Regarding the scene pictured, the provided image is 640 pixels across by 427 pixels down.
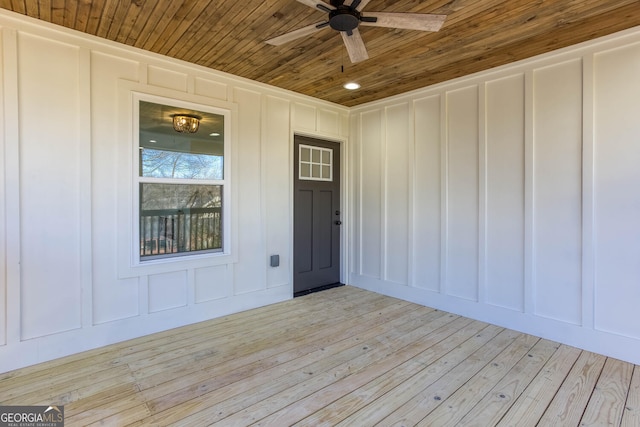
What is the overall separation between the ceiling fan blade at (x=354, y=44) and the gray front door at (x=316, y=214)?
2071 mm

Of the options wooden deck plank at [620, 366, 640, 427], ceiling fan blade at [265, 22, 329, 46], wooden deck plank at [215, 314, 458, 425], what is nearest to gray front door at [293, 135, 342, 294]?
wooden deck plank at [215, 314, 458, 425]

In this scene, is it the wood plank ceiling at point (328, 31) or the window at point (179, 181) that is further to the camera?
the window at point (179, 181)

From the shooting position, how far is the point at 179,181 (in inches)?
135

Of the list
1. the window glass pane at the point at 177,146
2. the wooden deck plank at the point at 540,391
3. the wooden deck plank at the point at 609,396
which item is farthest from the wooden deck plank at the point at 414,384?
the window glass pane at the point at 177,146

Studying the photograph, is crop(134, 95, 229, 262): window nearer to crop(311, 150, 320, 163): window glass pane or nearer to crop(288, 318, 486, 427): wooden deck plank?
crop(311, 150, 320, 163): window glass pane

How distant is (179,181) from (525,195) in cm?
357

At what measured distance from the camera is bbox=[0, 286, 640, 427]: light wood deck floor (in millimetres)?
2047

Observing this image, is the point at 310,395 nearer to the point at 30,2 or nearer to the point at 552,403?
the point at 552,403

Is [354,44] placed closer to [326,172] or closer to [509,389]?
[326,172]

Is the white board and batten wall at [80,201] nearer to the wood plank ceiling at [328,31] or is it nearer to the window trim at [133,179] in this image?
the window trim at [133,179]

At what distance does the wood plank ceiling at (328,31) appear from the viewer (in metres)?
2.39

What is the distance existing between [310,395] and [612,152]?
3.20 meters

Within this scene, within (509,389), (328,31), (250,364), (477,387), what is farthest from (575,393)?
(328,31)

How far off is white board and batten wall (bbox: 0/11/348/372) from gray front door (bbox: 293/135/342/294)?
1.02 m
